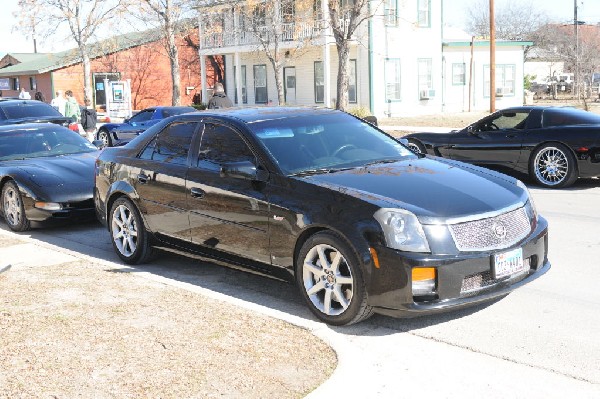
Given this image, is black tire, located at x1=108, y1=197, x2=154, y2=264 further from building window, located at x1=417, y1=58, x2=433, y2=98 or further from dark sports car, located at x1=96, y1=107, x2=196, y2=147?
building window, located at x1=417, y1=58, x2=433, y2=98

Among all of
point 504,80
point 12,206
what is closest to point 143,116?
point 12,206

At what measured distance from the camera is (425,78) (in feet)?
124

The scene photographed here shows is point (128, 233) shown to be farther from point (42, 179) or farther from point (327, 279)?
point (327, 279)

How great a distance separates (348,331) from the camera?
18.8 feet

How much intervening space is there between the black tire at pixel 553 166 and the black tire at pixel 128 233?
746 centimetres

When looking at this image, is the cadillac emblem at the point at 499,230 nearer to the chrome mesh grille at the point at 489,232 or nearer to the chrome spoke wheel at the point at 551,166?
the chrome mesh grille at the point at 489,232

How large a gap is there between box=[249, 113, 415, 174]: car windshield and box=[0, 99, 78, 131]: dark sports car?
475 inches

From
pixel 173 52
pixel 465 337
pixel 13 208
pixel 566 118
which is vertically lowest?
pixel 465 337

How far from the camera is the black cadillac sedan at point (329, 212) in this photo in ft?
17.6

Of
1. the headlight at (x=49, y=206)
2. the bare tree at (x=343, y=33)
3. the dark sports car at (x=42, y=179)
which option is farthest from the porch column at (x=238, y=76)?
the headlight at (x=49, y=206)

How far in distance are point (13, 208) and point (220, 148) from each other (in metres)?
4.67

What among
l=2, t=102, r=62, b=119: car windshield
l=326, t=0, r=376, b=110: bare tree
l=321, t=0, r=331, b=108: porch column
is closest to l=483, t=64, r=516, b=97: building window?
l=321, t=0, r=331, b=108: porch column

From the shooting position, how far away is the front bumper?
5.28 metres

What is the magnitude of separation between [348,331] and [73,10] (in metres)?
41.1
